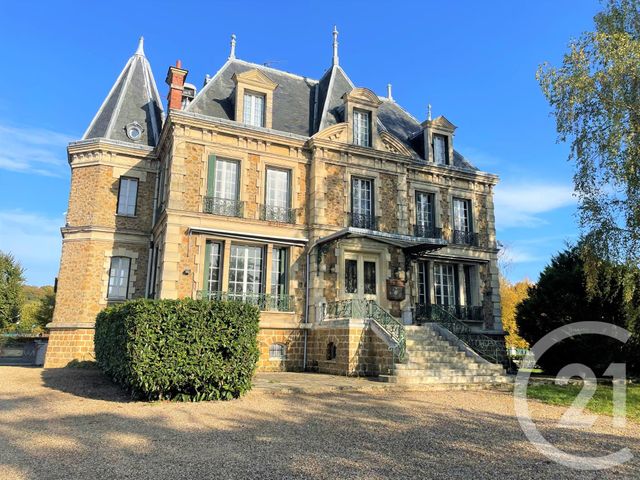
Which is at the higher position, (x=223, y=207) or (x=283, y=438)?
(x=223, y=207)

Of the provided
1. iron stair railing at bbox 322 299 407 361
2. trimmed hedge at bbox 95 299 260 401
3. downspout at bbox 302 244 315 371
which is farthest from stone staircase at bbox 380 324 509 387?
trimmed hedge at bbox 95 299 260 401

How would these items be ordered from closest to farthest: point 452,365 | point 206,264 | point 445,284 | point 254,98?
point 452,365
point 206,264
point 254,98
point 445,284

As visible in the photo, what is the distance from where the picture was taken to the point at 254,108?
52.5 ft

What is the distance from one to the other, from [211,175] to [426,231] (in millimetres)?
8226

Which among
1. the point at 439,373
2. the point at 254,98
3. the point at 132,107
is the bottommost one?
the point at 439,373

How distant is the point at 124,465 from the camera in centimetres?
461

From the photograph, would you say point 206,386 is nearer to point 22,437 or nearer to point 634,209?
point 22,437

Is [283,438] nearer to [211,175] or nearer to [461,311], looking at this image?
[211,175]

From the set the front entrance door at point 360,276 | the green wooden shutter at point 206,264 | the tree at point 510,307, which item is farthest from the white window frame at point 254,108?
the tree at point 510,307

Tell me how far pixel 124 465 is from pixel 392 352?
8282 mm

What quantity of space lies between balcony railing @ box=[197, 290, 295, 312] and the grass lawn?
7280mm

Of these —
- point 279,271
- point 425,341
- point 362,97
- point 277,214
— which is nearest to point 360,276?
point 279,271

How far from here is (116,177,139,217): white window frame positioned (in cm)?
1681

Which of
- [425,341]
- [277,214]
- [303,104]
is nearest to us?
[425,341]
